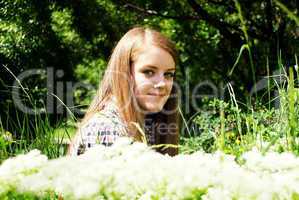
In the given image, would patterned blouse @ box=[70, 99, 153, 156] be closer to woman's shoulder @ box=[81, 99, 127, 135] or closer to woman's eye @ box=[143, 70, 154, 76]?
woman's shoulder @ box=[81, 99, 127, 135]

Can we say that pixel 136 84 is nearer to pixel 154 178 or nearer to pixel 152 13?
pixel 154 178

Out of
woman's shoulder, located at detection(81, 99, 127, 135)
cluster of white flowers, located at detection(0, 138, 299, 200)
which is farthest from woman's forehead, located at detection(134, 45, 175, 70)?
cluster of white flowers, located at detection(0, 138, 299, 200)

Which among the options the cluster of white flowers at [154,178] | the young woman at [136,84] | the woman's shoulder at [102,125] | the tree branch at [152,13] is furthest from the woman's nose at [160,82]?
the tree branch at [152,13]

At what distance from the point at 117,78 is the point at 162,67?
0.70 feet

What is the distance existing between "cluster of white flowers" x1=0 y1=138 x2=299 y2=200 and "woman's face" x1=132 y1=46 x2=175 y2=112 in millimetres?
1393

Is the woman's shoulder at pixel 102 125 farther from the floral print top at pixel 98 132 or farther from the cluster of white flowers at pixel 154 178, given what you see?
the cluster of white flowers at pixel 154 178

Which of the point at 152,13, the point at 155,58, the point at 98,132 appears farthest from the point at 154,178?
the point at 152,13

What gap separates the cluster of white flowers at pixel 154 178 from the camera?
3.20 feet

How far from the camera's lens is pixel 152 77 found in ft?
8.21

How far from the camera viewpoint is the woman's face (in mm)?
2490

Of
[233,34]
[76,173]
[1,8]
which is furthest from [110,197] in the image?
[233,34]

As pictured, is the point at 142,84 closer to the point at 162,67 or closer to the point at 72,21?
the point at 162,67

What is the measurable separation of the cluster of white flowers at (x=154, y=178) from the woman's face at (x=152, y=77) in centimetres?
139

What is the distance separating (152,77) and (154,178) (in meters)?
1.50
